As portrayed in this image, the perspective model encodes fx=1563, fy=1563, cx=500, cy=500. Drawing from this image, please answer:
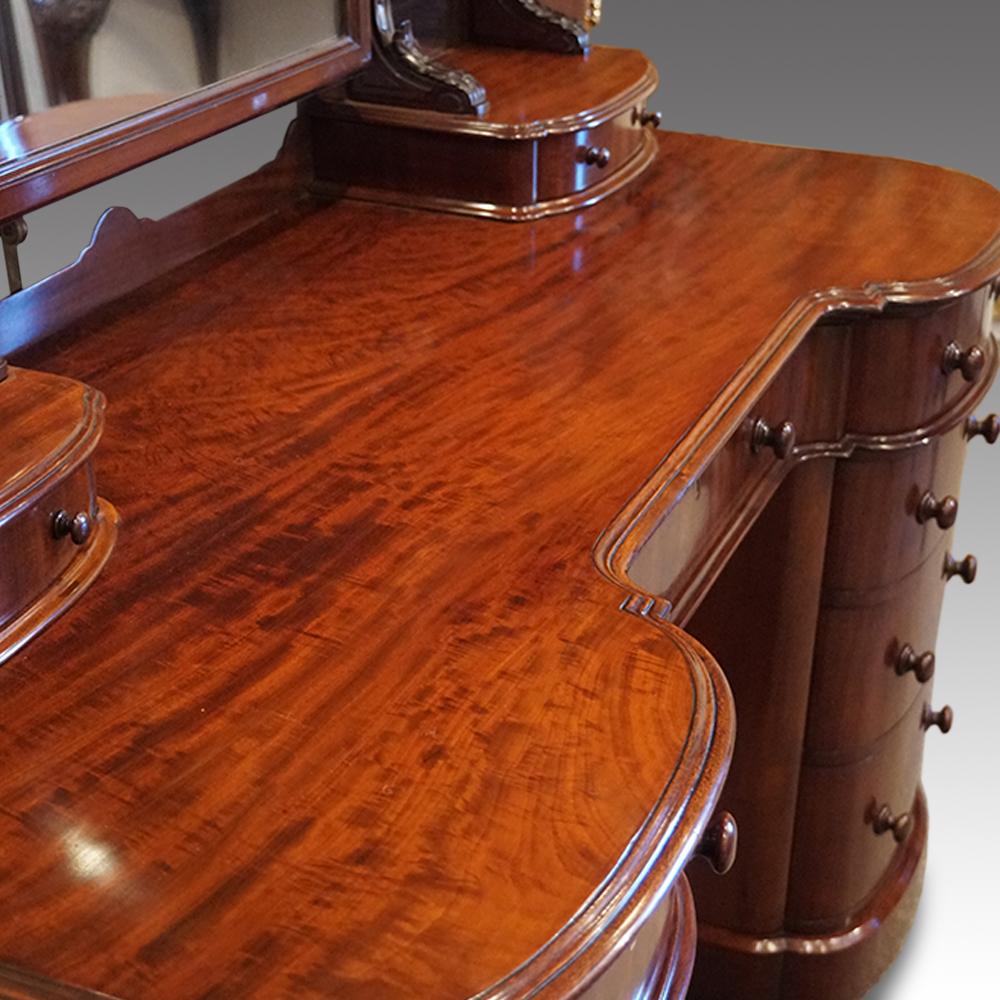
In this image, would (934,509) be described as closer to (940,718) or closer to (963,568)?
(963,568)

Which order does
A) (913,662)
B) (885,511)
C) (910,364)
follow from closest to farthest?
(910,364) < (885,511) < (913,662)

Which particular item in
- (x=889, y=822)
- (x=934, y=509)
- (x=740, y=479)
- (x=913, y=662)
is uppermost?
(x=740, y=479)

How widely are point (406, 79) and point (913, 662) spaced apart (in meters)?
0.92

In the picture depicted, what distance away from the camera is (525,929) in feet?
2.65

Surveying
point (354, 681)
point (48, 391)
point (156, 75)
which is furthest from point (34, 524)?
point (156, 75)

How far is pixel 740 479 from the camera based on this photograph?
147 cm

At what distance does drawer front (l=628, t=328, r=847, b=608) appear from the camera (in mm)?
1286

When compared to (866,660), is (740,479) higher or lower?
higher

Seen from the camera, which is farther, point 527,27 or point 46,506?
point 527,27

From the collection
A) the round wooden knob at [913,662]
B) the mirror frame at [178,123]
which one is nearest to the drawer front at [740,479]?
the round wooden knob at [913,662]

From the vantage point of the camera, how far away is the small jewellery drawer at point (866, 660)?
6.06ft

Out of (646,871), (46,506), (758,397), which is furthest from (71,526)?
(758,397)

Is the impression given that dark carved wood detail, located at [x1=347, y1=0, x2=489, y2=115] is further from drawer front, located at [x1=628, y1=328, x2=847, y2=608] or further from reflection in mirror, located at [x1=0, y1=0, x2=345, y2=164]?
drawer front, located at [x1=628, y1=328, x2=847, y2=608]

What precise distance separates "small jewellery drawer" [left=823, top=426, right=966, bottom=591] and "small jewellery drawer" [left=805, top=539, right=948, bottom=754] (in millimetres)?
27
